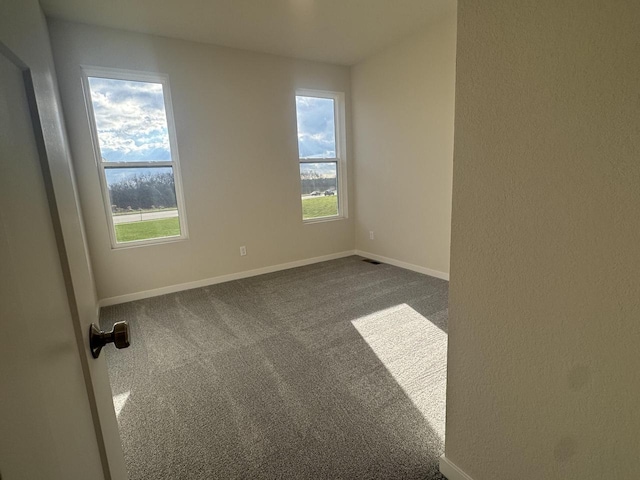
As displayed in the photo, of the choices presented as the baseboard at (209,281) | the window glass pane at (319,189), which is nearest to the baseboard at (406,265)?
the baseboard at (209,281)

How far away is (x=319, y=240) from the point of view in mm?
4652

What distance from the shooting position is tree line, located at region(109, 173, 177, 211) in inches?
131

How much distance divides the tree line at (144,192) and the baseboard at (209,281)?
0.93 meters

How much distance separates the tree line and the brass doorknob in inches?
121

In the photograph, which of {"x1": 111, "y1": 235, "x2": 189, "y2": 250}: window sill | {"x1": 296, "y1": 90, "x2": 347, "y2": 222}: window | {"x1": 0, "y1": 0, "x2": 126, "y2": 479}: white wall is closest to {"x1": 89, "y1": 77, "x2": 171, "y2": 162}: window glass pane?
{"x1": 111, "y1": 235, "x2": 189, "y2": 250}: window sill

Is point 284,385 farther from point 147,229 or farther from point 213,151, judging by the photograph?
point 213,151

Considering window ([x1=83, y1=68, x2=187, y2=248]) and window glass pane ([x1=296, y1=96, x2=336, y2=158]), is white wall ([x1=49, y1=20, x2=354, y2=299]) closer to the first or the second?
window ([x1=83, y1=68, x2=187, y2=248])

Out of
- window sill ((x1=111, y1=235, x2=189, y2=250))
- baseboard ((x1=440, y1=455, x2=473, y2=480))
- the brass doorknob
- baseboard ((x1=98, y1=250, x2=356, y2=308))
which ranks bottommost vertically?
baseboard ((x1=440, y1=455, x2=473, y2=480))

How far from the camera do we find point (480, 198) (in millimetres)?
1017

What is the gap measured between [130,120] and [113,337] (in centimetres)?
327

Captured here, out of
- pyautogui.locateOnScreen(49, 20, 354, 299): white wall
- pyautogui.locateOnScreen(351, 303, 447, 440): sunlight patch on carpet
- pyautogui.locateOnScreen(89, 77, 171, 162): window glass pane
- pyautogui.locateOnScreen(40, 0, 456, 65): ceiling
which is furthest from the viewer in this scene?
pyautogui.locateOnScreen(89, 77, 171, 162): window glass pane

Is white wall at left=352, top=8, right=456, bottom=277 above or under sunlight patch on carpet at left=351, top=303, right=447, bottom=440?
above

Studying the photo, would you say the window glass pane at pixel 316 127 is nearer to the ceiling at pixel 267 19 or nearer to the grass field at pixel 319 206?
the grass field at pixel 319 206

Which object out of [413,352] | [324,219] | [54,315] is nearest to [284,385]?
[413,352]
